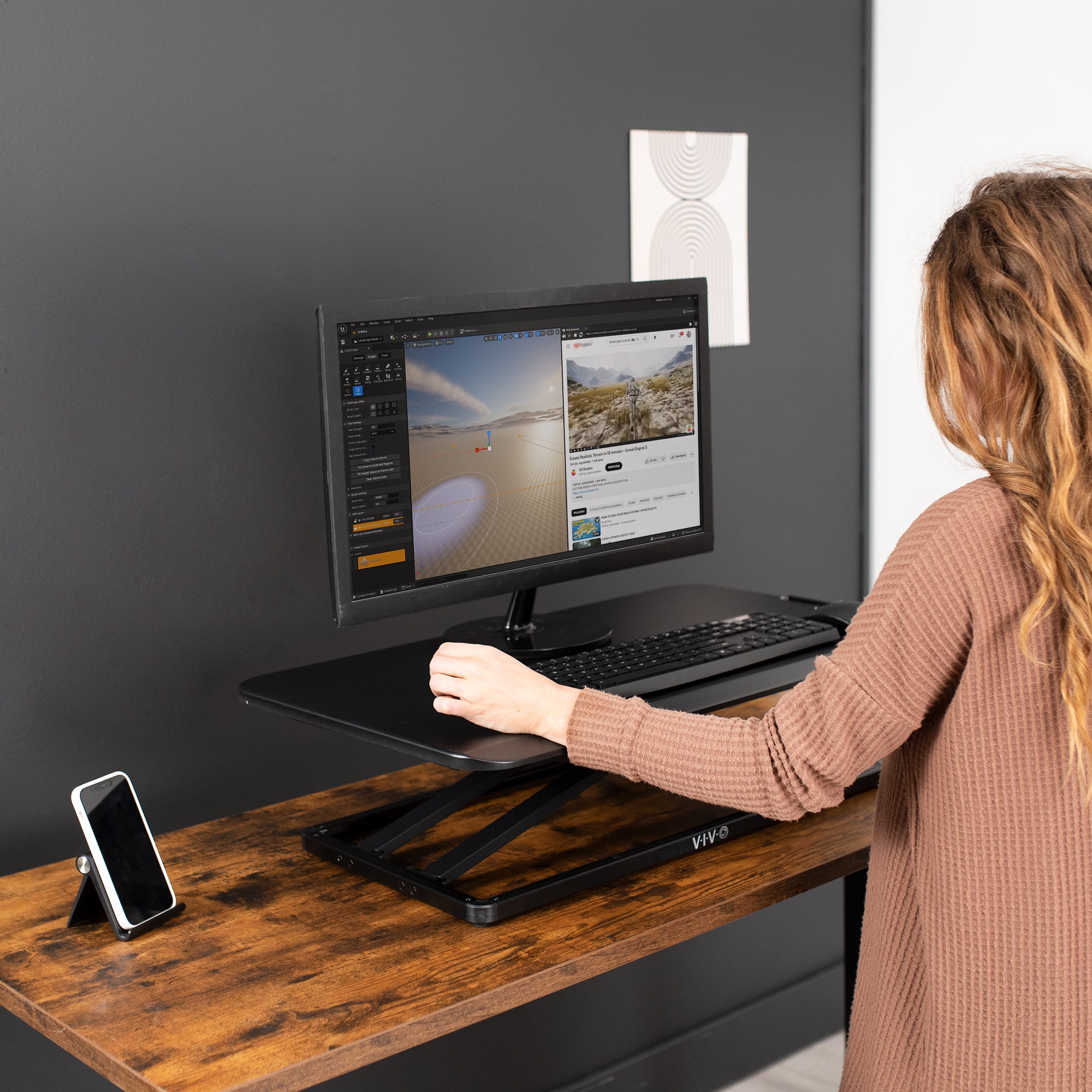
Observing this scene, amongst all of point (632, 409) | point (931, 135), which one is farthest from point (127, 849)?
point (931, 135)

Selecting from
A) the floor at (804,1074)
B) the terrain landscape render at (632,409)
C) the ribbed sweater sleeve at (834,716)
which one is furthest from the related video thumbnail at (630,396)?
the floor at (804,1074)

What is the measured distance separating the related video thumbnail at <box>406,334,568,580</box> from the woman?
0.42m

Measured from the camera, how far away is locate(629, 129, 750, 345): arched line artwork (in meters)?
2.15

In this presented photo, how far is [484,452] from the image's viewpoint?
1.53 m

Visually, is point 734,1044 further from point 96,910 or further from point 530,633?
point 96,910

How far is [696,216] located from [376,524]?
3.50ft

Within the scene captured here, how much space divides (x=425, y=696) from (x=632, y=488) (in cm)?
43

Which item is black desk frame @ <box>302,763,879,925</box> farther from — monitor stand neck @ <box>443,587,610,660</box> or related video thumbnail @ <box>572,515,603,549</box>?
related video thumbnail @ <box>572,515,603,549</box>

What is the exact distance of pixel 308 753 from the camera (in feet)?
5.98

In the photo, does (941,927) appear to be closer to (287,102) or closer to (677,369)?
(677,369)

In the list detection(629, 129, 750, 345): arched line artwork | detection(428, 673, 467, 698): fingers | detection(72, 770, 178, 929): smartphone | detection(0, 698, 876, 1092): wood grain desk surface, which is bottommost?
detection(0, 698, 876, 1092): wood grain desk surface

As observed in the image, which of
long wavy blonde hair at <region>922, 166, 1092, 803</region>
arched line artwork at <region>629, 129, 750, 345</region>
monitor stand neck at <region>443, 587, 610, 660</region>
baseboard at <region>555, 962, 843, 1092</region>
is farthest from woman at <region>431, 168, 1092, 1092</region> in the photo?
baseboard at <region>555, 962, 843, 1092</region>

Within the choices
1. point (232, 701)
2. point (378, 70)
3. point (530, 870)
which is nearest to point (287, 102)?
point (378, 70)

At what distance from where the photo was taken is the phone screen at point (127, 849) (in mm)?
1275
